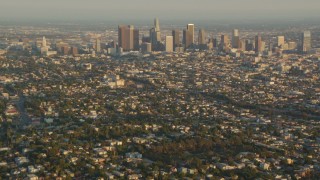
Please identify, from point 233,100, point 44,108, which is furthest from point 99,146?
point 233,100

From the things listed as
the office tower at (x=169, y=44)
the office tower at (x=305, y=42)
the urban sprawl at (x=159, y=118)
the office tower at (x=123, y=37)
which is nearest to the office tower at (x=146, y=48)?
the office tower at (x=169, y=44)

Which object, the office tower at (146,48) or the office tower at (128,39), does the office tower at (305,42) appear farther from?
the office tower at (128,39)

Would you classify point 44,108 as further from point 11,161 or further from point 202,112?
Answer: point 11,161

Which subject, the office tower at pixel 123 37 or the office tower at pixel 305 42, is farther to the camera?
the office tower at pixel 305 42

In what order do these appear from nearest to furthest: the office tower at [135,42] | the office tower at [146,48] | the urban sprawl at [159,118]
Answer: the urban sprawl at [159,118] < the office tower at [146,48] < the office tower at [135,42]

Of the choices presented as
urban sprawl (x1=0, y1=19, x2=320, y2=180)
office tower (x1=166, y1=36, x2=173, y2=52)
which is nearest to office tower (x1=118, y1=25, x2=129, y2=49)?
office tower (x1=166, y1=36, x2=173, y2=52)

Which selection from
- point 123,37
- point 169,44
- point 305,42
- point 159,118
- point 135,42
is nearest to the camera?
point 159,118

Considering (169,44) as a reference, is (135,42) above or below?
above

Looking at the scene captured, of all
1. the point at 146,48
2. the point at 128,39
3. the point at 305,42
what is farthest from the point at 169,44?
the point at 305,42

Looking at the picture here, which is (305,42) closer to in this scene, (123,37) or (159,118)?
(123,37)
